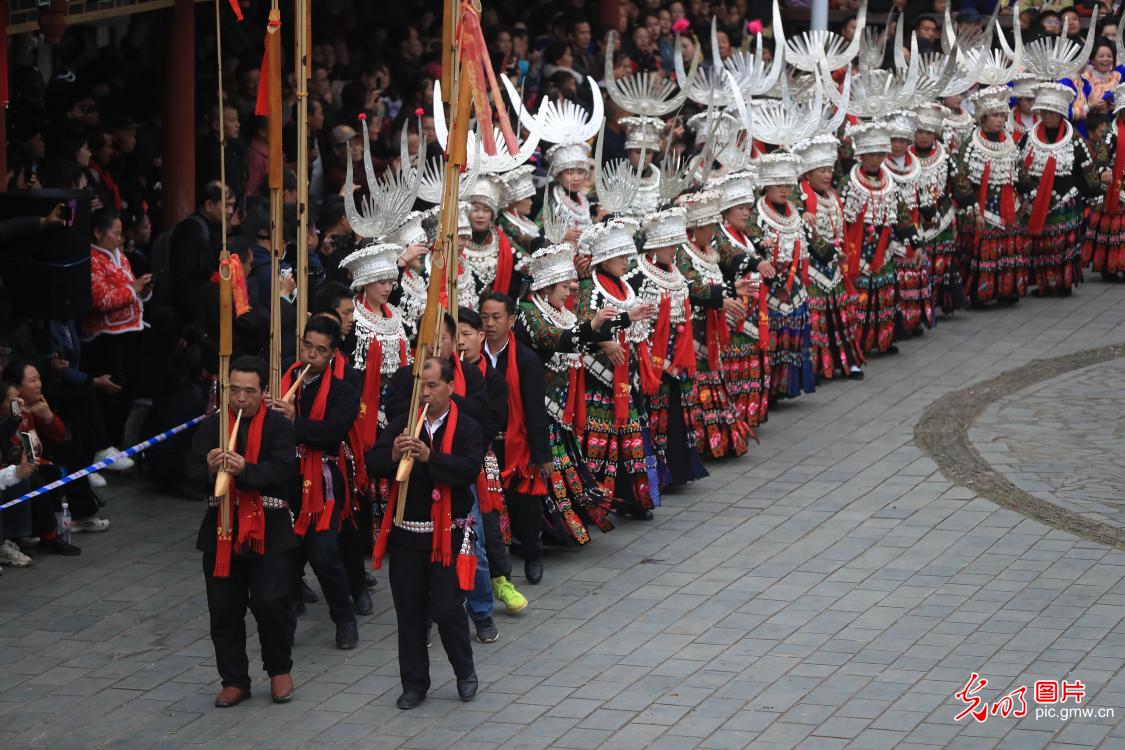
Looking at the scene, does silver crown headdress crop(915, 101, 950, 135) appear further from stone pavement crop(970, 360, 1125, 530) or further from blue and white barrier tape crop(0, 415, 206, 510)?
blue and white barrier tape crop(0, 415, 206, 510)

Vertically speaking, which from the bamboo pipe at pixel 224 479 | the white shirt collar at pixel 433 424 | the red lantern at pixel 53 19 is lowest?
the bamboo pipe at pixel 224 479

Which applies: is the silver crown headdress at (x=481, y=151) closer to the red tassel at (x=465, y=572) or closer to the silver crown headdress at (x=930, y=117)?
the red tassel at (x=465, y=572)

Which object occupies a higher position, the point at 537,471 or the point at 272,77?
the point at 272,77

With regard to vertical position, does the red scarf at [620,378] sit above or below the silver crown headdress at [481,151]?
below

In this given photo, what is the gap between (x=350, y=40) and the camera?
1758 centimetres

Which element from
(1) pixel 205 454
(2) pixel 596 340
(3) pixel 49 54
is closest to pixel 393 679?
(1) pixel 205 454

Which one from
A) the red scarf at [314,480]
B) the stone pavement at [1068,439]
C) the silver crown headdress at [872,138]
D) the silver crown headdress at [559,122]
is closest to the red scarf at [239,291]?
the red scarf at [314,480]

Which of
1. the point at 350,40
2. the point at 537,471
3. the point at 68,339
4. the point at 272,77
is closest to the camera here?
the point at 272,77

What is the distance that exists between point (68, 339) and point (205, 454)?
327 cm

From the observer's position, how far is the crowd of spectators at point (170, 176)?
10664mm

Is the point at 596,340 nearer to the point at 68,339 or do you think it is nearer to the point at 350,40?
the point at 68,339

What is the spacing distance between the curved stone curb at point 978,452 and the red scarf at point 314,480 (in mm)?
4398

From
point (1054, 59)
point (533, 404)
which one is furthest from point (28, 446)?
point (1054, 59)

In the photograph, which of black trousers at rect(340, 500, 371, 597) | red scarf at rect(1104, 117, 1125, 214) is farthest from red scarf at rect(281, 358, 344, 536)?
red scarf at rect(1104, 117, 1125, 214)
